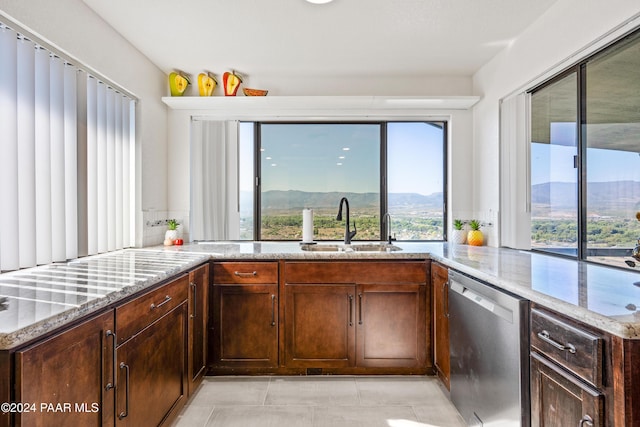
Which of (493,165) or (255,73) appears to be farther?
(255,73)

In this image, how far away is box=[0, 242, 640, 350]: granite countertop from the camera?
1.09 m

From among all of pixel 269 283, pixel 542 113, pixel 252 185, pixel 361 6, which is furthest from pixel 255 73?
pixel 542 113

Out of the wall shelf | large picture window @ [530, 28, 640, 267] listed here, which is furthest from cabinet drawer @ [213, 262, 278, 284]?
large picture window @ [530, 28, 640, 267]

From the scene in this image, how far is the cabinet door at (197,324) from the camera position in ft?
7.52

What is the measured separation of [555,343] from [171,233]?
2.86m

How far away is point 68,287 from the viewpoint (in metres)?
1.49

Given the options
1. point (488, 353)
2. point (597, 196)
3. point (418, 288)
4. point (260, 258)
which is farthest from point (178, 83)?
→ point (597, 196)

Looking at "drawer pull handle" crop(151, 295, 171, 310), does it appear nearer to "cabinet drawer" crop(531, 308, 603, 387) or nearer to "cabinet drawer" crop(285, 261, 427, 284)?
"cabinet drawer" crop(285, 261, 427, 284)

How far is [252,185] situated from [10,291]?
223 centimetres

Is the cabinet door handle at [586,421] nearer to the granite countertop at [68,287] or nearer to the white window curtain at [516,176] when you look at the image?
the granite countertop at [68,287]

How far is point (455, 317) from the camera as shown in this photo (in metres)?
2.14

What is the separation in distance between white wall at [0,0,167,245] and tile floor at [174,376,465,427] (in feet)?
4.57

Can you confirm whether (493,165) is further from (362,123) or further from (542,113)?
(362,123)

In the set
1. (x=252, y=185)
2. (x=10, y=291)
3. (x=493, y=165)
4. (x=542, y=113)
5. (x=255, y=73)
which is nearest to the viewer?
(x=10, y=291)
